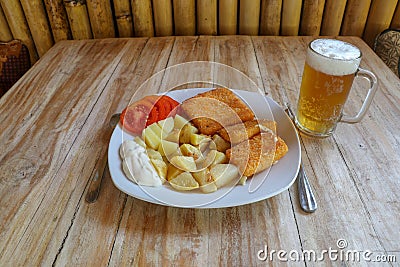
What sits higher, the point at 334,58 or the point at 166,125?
the point at 334,58

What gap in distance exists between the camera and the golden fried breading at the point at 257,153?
0.70 meters

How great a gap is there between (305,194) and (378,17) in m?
1.21

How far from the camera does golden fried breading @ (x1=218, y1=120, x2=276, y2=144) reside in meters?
0.77

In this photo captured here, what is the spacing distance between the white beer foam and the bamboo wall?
74cm

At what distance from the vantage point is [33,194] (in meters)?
0.74

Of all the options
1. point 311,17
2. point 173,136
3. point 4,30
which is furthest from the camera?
point 4,30

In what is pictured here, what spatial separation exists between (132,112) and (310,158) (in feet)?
1.54

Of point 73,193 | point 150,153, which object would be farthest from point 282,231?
point 73,193

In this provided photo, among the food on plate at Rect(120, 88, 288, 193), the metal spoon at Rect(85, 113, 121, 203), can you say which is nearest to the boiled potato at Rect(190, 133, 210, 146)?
the food on plate at Rect(120, 88, 288, 193)

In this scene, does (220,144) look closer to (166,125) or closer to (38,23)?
→ (166,125)

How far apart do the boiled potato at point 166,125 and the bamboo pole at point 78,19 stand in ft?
3.28

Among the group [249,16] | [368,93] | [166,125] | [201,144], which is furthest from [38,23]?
[368,93]

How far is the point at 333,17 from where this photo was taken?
153 centimetres

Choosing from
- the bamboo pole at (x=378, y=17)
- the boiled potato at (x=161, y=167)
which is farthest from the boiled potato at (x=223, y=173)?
the bamboo pole at (x=378, y=17)
